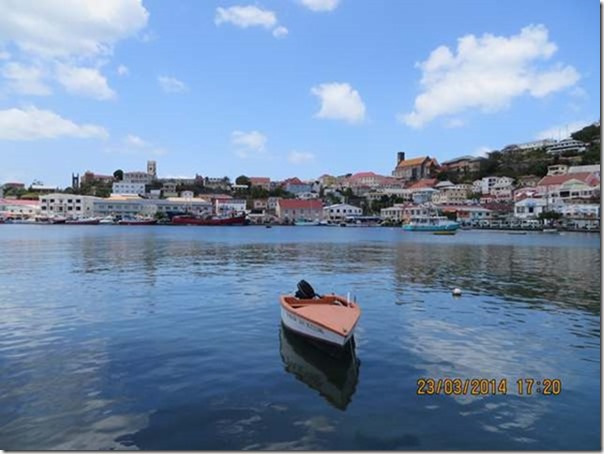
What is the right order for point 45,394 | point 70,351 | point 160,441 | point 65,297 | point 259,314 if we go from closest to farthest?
point 160,441
point 45,394
point 70,351
point 259,314
point 65,297

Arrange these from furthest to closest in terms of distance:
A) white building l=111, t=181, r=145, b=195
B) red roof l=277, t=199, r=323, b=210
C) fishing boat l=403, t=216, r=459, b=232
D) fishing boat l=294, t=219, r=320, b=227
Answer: white building l=111, t=181, r=145, b=195 < red roof l=277, t=199, r=323, b=210 < fishing boat l=294, t=219, r=320, b=227 < fishing boat l=403, t=216, r=459, b=232

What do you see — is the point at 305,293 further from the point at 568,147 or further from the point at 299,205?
the point at 568,147

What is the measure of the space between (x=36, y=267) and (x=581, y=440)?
92.5 ft

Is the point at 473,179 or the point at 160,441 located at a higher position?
the point at 473,179

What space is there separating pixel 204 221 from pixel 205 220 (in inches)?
19.7

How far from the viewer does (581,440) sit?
694 cm

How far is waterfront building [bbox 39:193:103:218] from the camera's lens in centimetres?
13562

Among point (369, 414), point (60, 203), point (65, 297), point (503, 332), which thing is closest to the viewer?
point (369, 414)

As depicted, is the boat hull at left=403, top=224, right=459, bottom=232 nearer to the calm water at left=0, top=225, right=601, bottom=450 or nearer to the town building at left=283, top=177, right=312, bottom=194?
the calm water at left=0, top=225, right=601, bottom=450

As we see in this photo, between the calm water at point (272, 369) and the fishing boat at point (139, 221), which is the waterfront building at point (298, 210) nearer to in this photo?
the fishing boat at point (139, 221)

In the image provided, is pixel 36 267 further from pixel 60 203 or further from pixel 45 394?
pixel 60 203

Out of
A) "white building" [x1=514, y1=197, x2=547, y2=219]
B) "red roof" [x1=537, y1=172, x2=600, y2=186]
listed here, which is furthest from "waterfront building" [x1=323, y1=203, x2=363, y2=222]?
"red roof" [x1=537, y1=172, x2=600, y2=186]

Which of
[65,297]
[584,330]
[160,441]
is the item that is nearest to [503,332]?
[584,330]
